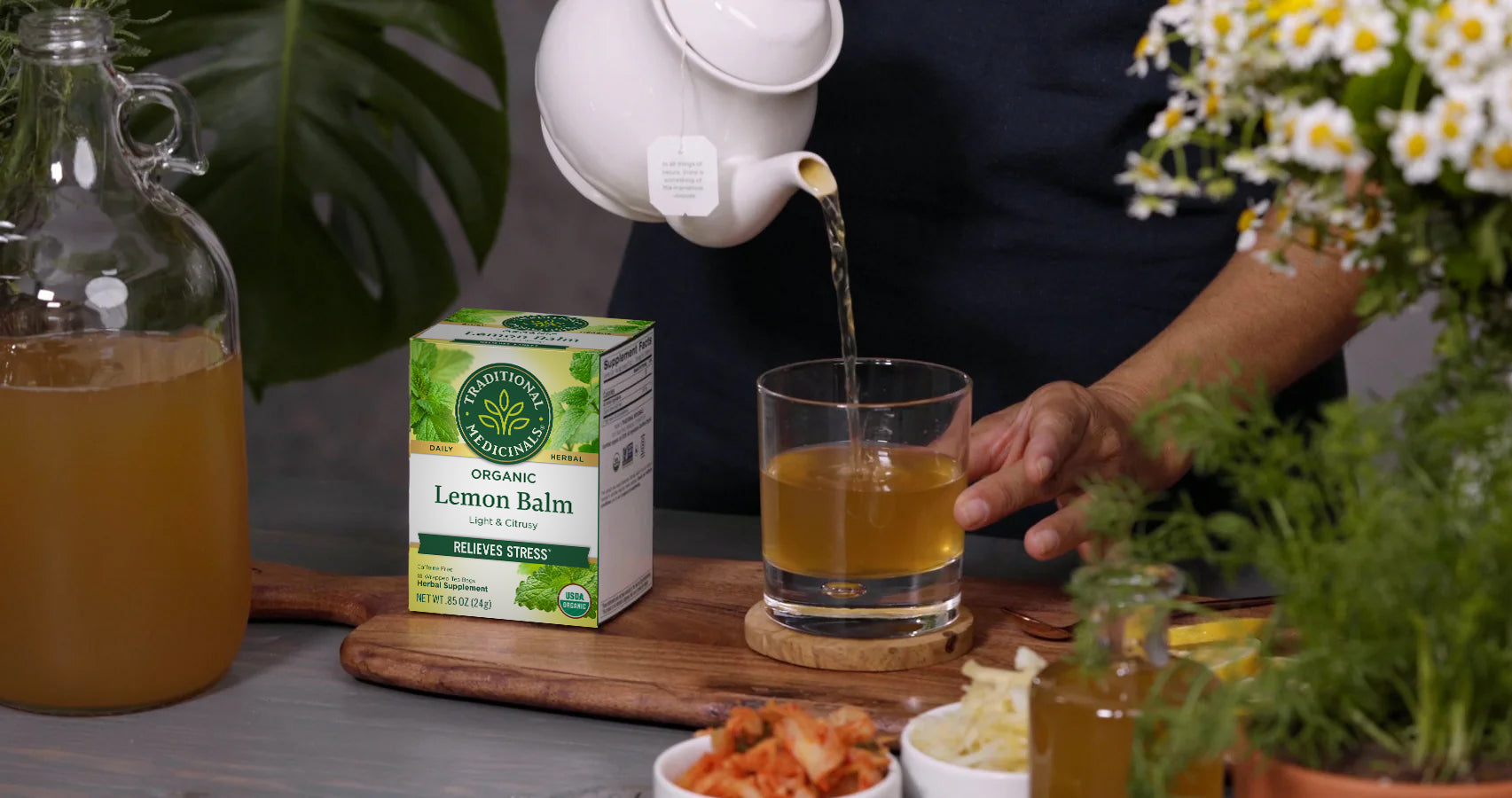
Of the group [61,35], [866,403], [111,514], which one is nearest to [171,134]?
[61,35]

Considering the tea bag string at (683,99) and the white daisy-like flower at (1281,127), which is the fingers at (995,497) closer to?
the tea bag string at (683,99)

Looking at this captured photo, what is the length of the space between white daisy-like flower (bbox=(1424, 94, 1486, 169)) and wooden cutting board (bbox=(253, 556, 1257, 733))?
1.85ft

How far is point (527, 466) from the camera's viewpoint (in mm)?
1180

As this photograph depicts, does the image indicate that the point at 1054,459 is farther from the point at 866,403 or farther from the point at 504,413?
the point at 504,413

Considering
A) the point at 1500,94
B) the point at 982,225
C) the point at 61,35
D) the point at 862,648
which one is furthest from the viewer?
the point at 982,225

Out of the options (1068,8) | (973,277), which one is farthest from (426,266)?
(1068,8)

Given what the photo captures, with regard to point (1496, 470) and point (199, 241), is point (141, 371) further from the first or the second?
point (1496, 470)

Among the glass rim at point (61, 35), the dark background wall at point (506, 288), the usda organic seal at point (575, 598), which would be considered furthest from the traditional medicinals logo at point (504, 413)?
the dark background wall at point (506, 288)

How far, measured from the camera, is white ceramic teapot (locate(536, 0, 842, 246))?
1089 millimetres

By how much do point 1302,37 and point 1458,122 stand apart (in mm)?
69

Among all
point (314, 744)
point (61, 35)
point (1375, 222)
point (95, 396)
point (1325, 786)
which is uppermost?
point (61, 35)

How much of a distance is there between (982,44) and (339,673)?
33.1 inches

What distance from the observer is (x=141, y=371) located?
1040 millimetres

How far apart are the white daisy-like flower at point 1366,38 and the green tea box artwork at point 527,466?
0.64m
